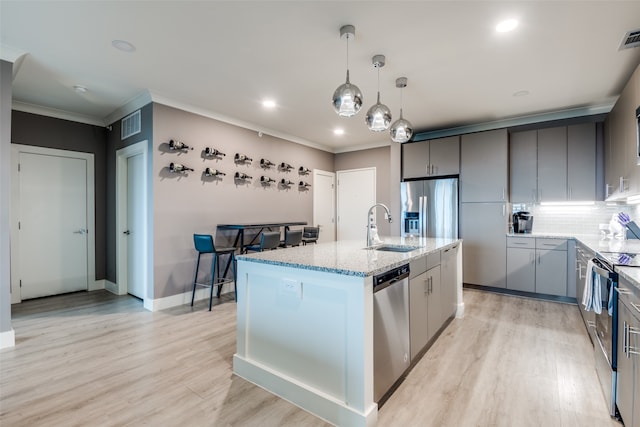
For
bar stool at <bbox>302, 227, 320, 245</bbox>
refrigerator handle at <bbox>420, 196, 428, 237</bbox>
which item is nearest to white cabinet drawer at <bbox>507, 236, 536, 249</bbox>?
refrigerator handle at <bbox>420, 196, 428, 237</bbox>

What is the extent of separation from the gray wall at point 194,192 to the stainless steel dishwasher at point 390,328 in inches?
118

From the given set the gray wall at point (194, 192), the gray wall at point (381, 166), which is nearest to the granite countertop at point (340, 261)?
the gray wall at point (194, 192)

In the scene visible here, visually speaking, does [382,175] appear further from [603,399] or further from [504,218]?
[603,399]

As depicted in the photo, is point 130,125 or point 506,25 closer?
point 506,25

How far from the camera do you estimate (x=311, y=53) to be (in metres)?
2.70

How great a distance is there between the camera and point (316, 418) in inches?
71.1

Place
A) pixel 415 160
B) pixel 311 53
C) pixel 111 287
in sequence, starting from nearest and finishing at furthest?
pixel 311 53 < pixel 111 287 < pixel 415 160

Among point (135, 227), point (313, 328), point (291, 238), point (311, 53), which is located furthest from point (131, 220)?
point (313, 328)

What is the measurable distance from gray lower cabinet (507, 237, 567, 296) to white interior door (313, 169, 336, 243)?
3329 mm

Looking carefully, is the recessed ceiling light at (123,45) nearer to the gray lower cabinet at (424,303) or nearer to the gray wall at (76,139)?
the gray wall at (76,139)

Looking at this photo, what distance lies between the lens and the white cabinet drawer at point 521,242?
418 centimetres

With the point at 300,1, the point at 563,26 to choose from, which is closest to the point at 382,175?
the point at 563,26

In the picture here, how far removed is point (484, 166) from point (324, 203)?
3060mm

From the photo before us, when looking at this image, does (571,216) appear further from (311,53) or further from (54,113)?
(54,113)
